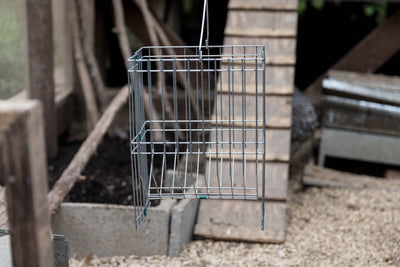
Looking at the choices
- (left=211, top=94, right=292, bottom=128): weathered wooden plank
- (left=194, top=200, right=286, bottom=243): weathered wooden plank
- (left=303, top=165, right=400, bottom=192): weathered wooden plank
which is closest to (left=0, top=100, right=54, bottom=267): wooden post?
(left=194, top=200, right=286, bottom=243): weathered wooden plank

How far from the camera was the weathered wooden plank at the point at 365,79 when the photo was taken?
4.27 m

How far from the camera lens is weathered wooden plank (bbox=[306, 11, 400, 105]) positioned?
179 inches

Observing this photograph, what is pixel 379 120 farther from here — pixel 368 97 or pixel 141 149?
pixel 141 149

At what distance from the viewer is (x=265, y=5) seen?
13.1 ft

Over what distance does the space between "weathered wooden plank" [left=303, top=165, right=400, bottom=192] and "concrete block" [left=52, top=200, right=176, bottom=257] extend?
1.44 meters

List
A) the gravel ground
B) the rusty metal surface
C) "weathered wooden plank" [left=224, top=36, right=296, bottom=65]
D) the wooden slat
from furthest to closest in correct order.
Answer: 1. the rusty metal surface
2. "weathered wooden plank" [left=224, top=36, right=296, bottom=65]
3. the wooden slat
4. the gravel ground

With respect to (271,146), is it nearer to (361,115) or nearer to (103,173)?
(103,173)

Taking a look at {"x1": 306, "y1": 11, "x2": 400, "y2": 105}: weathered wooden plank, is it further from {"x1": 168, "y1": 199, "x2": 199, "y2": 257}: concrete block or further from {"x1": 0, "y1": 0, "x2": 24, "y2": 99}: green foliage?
{"x1": 0, "y1": 0, "x2": 24, "y2": 99}: green foliage

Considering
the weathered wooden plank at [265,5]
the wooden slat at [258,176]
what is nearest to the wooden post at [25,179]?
the wooden slat at [258,176]

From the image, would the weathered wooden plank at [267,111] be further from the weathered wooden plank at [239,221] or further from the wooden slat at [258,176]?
the weathered wooden plank at [239,221]

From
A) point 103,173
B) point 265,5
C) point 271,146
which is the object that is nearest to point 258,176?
point 271,146

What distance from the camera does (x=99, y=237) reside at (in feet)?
9.36

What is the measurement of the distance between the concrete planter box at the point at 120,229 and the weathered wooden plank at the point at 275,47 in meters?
1.31

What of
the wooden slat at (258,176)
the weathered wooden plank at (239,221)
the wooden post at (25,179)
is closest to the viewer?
the wooden post at (25,179)
